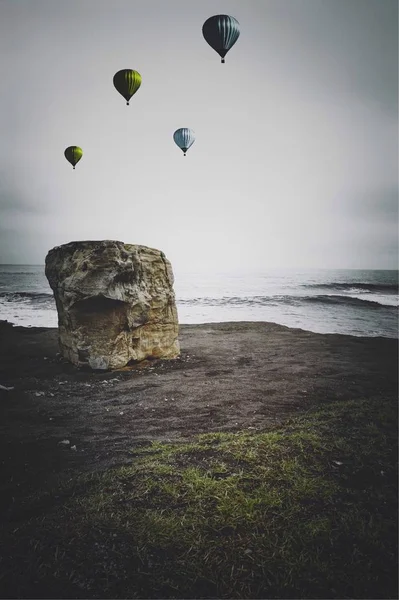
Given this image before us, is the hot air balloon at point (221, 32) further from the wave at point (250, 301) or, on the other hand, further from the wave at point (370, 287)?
the wave at point (370, 287)

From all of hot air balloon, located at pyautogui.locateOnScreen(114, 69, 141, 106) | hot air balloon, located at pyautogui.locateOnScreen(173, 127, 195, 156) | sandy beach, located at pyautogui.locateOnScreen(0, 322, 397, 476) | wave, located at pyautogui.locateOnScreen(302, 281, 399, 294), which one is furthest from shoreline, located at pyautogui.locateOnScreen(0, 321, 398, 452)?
wave, located at pyautogui.locateOnScreen(302, 281, 399, 294)

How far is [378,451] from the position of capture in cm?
322

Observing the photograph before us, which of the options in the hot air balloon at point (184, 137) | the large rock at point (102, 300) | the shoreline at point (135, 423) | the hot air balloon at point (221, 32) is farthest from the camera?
the hot air balloon at point (184, 137)

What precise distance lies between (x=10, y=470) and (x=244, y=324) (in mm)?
12565

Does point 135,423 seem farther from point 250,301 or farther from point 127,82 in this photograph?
point 250,301

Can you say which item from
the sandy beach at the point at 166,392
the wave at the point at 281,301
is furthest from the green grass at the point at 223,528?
the wave at the point at 281,301

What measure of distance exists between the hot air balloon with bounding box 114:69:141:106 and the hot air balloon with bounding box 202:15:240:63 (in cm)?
277

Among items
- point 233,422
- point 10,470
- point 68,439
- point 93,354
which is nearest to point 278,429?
point 233,422

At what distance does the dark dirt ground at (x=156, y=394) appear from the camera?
12.1 ft

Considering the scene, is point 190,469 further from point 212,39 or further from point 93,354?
point 212,39

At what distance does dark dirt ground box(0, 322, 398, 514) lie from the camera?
3.69 meters

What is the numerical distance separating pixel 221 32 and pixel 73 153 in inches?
303

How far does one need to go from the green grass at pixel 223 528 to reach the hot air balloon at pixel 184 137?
14.8 m

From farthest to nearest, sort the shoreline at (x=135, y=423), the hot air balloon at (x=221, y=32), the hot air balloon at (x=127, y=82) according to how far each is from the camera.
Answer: the hot air balloon at (x=127, y=82), the hot air balloon at (x=221, y=32), the shoreline at (x=135, y=423)
